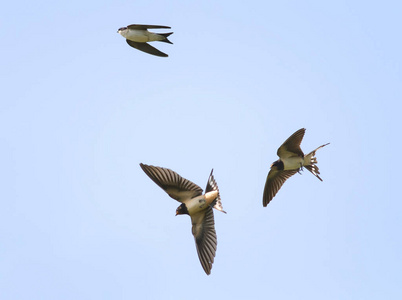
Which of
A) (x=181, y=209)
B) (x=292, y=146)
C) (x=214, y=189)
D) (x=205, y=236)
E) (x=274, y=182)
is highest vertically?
(x=292, y=146)

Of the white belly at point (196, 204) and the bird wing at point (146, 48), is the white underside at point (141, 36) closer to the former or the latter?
the bird wing at point (146, 48)

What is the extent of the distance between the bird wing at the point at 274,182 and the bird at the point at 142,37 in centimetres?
224

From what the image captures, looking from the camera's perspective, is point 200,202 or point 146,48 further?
point 146,48

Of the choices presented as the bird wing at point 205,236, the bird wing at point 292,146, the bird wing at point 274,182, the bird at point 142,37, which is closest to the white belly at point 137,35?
the bird at point 142,37

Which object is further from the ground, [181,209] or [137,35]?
[137,35]

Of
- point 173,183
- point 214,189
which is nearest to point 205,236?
point 214,189

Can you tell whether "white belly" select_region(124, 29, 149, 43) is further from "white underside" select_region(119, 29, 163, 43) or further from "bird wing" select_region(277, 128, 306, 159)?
"bird wing" select_region(277, 128, 306, 159)

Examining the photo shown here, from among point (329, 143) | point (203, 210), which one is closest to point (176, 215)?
point (203, 210)

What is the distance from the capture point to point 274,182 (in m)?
9.71

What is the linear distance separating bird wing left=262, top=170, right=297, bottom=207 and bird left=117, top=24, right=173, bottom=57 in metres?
2.24

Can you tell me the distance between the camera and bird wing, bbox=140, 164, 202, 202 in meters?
7.37

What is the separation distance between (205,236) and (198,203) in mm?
468

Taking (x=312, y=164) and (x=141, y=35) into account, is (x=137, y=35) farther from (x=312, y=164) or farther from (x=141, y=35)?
(x=312, y=164)

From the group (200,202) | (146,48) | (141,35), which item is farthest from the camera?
(146,48)
